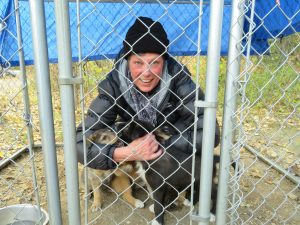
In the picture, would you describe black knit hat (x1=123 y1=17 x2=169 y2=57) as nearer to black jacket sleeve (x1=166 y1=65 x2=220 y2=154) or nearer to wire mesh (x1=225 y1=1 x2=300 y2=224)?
black jacket sleeve (x1=166 y1=65 x2=220 y2=154)

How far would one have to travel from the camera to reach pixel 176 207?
8.00 feet

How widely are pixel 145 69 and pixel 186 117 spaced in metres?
0.55

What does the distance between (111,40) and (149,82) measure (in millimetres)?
1644

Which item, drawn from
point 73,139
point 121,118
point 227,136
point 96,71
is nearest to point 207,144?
point 227,136

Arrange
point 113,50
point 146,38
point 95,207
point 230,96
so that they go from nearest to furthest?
point 230,96
point 146,38
point 95,207
point 113,50

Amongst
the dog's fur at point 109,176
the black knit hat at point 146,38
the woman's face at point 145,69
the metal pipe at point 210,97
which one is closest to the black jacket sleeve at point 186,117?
the woman's face at point 145,69

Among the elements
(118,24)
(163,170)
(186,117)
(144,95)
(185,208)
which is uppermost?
(118,24)

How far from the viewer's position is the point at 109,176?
2.31m

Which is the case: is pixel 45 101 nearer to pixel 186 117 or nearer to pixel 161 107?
pixel 161 107

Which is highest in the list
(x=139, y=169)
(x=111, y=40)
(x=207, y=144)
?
(x=111, y=40)

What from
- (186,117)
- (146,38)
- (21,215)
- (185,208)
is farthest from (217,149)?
(21,215)

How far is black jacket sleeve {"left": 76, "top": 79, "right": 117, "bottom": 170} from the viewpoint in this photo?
1.98 m

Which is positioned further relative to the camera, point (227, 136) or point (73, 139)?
point (227, 136)

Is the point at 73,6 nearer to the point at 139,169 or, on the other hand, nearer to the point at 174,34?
the point at 174,34
